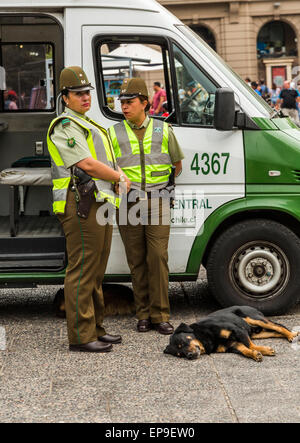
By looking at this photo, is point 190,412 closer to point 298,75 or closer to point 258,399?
point 258,399

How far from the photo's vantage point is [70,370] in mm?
5395

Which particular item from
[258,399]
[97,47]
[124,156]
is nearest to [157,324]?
[124,156]

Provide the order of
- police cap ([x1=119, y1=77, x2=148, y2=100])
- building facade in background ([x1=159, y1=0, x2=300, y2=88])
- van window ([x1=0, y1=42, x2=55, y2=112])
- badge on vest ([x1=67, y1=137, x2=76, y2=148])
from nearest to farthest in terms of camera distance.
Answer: badge on vest ([x1=67, y1=137, x2=76, y2=148]) < police cap ([x1=119, y1=77, x2=148, y2=100]) < van window ([x1=0, y1=42, x2=55, y2=112]) < building facade in background ([x1=159, y1=0, x2=300, y2=88])

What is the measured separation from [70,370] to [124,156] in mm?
1651

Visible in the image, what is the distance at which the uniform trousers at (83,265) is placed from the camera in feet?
18.5

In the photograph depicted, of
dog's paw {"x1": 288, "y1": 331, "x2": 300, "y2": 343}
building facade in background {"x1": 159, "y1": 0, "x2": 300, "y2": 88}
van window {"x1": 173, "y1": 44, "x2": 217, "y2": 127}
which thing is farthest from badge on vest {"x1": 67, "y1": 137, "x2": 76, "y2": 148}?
building facade in background {"x1": 159, "y1": 0, "x2": 300, "y2": 88}

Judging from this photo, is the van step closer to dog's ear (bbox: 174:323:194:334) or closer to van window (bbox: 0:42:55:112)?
dog's ear (bbox: 174:323:194:334)

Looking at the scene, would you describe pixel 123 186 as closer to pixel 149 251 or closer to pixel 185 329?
pixel 149 251

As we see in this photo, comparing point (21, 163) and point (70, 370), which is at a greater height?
point (21, 163)

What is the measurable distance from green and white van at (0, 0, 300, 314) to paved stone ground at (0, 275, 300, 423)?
427 mm

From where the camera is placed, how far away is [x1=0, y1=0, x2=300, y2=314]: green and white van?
6.41m

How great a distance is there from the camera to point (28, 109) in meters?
8.02

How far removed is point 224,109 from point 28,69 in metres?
2.50

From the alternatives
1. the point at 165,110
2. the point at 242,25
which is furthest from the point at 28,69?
the point at 242,25
